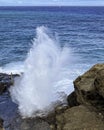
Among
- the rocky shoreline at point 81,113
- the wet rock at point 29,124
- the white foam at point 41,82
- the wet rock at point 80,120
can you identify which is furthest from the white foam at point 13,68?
the wet rock at point 80,120

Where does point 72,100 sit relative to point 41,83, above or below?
above

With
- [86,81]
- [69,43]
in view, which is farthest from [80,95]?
[69,43]

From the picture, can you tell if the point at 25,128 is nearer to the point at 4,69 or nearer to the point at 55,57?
the point at 55,57

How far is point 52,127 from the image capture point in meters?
14.6

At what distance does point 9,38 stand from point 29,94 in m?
33.6

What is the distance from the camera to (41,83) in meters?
19.6

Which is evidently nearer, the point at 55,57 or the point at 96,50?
the point at 55,57

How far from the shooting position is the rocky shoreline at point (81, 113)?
12.4 metres

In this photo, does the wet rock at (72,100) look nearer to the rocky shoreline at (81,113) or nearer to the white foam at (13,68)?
the rocky shoreline at (81,113)

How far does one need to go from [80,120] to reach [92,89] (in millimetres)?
1665

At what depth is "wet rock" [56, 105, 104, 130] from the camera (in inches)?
478

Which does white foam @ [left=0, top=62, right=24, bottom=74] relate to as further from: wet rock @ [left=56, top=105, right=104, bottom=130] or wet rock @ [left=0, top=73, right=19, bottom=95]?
wet rock @ [left=56, top=105, right=104, bottom=130]

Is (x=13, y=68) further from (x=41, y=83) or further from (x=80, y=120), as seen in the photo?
(x=80, y=120)

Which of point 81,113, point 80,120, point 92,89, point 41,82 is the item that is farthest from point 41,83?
point 80,120
